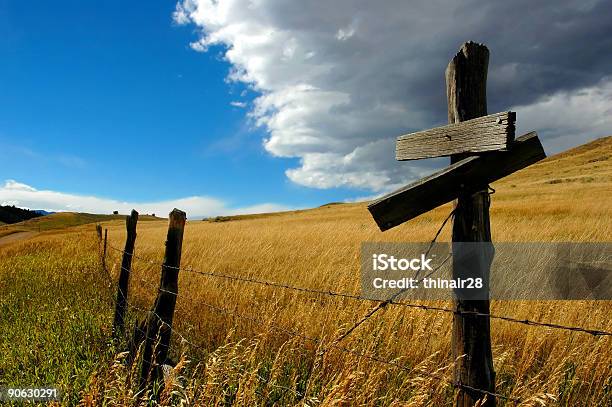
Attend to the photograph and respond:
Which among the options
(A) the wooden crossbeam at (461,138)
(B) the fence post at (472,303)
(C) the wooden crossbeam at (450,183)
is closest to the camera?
(A) the wooden crossbeam at (461,138)

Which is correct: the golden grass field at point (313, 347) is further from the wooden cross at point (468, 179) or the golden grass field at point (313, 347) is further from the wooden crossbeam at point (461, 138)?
the wooden crossbeam at point (461, 138)

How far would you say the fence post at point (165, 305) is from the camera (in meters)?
3.84

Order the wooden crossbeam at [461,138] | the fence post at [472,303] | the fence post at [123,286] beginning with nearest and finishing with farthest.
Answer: the wooden crossbeam at [461,138], the fence post at [472,303], the fence post at [123,286]

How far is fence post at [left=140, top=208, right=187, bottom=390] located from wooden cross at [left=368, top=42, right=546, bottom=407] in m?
2.46

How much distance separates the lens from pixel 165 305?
3.97 m

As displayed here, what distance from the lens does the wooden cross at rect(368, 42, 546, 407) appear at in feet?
7.13

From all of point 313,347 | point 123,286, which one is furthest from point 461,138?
point 123,286

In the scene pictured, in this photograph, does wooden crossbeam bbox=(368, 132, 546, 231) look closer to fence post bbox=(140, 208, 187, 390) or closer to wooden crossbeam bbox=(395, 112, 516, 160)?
wooden crossbeam bbox=(395, 112, 516, 160)

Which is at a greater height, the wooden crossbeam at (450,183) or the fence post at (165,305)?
the wooden crossbeam at (450,183)

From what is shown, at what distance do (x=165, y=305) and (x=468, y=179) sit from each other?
10.1ft

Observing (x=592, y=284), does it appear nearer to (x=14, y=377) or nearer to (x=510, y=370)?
(x=510, y=370)

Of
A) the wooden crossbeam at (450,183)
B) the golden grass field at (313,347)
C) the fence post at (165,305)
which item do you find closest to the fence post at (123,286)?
the golden grass field at (313,347)

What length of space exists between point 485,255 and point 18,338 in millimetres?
5623

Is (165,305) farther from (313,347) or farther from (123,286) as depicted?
(123,286)
